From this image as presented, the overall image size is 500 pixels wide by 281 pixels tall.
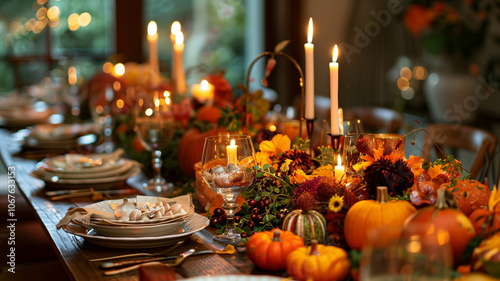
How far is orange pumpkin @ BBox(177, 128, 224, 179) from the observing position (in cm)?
164

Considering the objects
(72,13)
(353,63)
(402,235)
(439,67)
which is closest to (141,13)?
(72,13)

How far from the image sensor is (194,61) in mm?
5352

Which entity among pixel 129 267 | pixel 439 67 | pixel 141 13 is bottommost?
pixel 129 267

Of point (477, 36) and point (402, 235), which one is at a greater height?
point (477, 36)

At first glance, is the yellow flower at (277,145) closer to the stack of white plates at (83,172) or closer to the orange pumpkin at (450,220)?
the orange pumpkin at (450,220)

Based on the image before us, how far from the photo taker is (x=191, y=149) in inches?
65.1

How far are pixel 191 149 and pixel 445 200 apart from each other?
0.93m

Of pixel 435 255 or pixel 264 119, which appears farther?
pixel 264 119

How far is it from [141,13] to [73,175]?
12.5 feet

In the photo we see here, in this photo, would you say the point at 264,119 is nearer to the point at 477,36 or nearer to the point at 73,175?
the point at 73,175

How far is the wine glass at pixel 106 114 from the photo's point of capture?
223 centimetres

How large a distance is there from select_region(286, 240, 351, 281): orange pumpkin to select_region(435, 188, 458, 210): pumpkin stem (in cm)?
16

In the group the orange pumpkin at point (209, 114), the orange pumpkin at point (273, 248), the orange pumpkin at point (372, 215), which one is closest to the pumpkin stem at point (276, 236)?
the orange pumpkin at point (273, 248)

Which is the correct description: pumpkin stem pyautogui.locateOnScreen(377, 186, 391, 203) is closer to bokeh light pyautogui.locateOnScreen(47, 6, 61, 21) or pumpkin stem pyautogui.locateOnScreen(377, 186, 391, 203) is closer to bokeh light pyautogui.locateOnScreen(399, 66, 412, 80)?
bokeh light pyautogui.locateOnScreen(399, 66, 412, 80)
